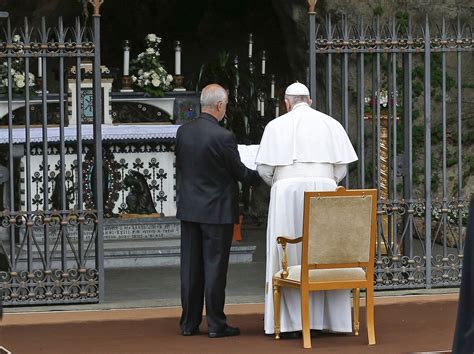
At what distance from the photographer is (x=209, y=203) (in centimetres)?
971

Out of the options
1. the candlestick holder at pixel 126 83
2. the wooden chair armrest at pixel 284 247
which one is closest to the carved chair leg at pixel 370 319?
the wooden chair armrest at pixel 284 247

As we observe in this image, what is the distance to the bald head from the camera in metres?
9.72

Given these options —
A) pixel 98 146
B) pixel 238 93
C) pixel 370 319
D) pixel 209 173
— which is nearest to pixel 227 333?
pixel 370 319

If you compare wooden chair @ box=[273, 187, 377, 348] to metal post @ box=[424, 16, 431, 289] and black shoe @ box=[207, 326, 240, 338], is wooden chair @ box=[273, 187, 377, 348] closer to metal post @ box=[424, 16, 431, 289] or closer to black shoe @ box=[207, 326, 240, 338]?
black shoe @ box=[207, 326, 240, 338]

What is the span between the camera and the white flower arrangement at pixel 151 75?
601 inches

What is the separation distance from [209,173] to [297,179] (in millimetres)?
652

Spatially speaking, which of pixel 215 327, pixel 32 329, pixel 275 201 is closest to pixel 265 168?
pixel 275 201

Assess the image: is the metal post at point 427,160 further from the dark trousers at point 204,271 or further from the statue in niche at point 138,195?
the statue in niche at point 138,195

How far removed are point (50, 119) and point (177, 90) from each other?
1.66 meters

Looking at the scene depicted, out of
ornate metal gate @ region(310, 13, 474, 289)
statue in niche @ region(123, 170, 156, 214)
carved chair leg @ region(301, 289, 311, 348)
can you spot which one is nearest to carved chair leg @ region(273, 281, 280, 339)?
carved chair leg @ region(301, 289, 311, 348)

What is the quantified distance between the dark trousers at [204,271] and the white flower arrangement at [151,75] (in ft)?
18.3

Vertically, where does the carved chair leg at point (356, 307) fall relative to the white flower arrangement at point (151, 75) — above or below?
below

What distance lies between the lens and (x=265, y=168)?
388 inches

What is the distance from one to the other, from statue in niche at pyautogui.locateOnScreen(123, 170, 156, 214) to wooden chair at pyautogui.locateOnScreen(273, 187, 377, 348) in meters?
5.39
